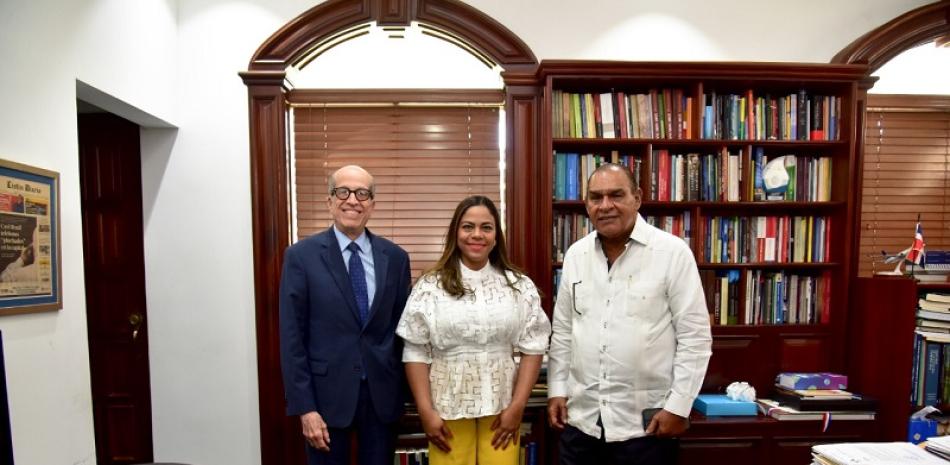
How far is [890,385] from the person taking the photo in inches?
92.0

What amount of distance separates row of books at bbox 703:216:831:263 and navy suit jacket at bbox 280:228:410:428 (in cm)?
188

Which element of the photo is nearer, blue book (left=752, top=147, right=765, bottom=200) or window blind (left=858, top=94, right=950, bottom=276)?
blue book (left=752, top=147, right=765, bottom=200)

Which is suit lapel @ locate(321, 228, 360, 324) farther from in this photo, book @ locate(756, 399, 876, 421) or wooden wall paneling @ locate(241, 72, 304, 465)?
book @ locate(756, 399, 876, 421)

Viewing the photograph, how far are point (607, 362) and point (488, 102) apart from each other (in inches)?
68.8

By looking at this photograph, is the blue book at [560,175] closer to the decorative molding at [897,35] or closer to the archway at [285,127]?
the archway at [285,127]

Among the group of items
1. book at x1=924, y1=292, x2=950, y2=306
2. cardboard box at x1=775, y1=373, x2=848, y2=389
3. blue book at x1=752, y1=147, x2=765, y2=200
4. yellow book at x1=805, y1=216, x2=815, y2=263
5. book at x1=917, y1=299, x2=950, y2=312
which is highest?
blue book at x1=752, y1=147, x2=765, y2=200

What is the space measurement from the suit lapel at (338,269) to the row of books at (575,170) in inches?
49.7

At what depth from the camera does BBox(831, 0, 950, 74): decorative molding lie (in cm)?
257

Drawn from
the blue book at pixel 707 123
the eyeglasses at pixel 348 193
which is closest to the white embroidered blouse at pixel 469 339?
the eyeglasses at pixel 348 193

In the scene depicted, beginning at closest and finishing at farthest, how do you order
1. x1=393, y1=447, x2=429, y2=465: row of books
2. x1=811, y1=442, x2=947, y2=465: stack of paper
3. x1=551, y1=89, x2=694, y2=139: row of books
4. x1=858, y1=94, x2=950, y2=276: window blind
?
x1=811, y1=442, x2=947, y2=465: stack of paper, x1=393, y1=447, x2=429, y2=465: row of books, x1=551, y1=89, x2=694, y2=139: row of books, x1=858, y1=94, x2=950, y2=276: window blind

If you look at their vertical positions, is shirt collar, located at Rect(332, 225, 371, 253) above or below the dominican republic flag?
above

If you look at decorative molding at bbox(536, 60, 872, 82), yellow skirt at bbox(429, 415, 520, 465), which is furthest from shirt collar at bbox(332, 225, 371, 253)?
decorative molding at bbox(536, 60, 872, 82)

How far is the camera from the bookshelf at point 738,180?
2426 millimetres

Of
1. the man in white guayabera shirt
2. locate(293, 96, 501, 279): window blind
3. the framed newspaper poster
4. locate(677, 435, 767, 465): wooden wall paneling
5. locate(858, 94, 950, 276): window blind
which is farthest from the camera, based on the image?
locate(858, 94, 950, 276): window blind
